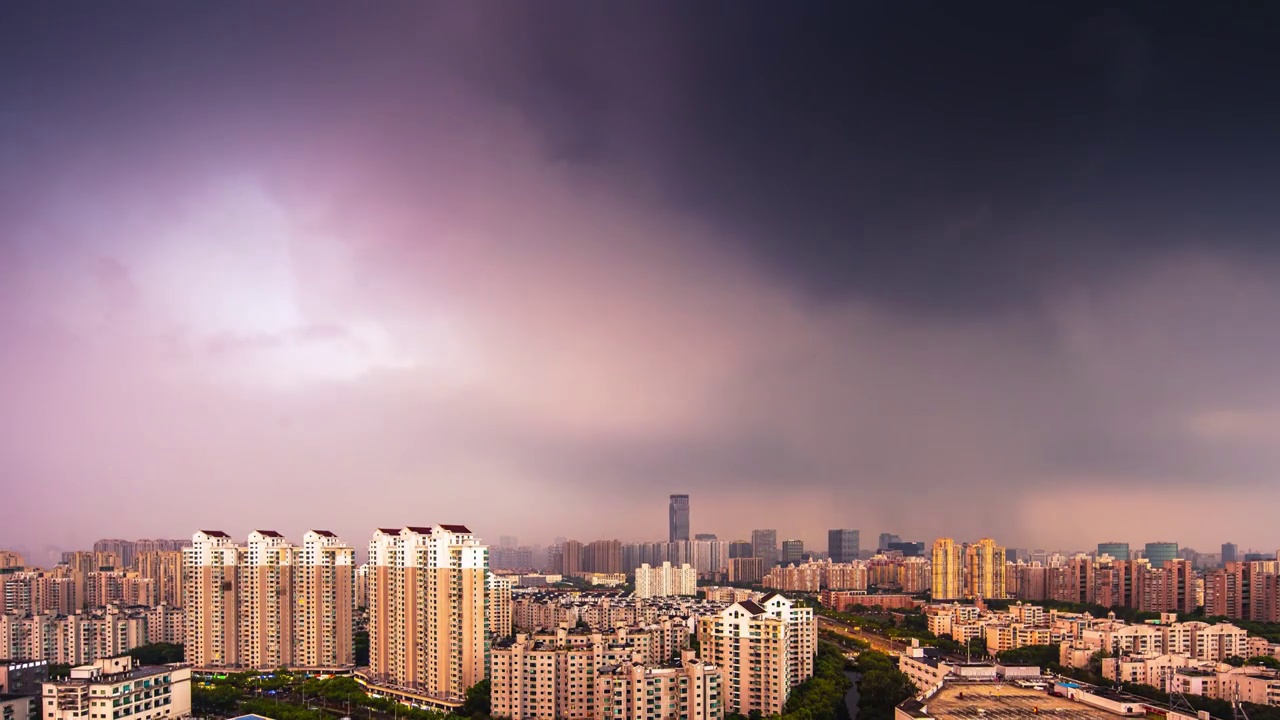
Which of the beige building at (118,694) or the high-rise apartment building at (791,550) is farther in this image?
the high-rise apartment building at (791,550)

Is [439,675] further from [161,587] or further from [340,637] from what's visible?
[161,587]

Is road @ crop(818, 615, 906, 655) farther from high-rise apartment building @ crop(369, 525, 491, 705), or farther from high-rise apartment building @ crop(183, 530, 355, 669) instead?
high-rise apartment building @ crop(183, 530, 355, 669)

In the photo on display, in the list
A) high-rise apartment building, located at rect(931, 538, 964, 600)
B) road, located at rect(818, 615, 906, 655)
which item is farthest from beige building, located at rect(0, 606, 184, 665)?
high-rise apartment building, located at rect(931, 538, 964, 600)

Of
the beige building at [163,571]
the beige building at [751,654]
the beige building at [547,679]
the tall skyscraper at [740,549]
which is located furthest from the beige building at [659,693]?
the tall skyscraper at [740,549]

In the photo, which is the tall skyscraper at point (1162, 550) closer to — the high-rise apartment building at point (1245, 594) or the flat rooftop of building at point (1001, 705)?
the high-rise apartment building at point (1245, 594)

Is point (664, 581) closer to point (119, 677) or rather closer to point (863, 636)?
point (863, 636)

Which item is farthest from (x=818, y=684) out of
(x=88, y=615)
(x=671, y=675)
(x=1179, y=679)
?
(x=88, y=615)

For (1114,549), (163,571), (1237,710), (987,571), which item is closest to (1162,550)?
(1114,549)
